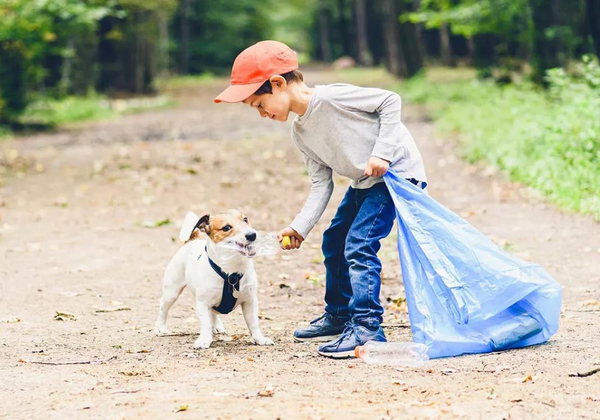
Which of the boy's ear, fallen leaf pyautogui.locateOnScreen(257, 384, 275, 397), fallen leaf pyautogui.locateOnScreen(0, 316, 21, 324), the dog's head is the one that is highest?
the boy's ear

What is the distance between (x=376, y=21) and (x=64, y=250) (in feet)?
166

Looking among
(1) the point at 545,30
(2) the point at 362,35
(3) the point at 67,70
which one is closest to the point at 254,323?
(1) the point at 545,30

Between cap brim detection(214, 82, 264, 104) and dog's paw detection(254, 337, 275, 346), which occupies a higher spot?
cap brim detection(214, 82, 264, 104)

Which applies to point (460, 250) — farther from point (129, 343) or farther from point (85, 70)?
point (85, 70)

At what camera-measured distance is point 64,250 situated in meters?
9.20

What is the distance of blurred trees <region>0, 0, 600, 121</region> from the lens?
725 inches

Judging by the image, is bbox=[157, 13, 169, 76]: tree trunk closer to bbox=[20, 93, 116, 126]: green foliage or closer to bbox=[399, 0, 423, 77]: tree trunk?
bbox=[20, 93, 116, 126]: green foliage

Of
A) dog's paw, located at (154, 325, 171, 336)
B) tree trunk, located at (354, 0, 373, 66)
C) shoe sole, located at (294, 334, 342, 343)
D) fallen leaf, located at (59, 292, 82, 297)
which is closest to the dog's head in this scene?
shoe sole, located at (294, 334, 342, 343)

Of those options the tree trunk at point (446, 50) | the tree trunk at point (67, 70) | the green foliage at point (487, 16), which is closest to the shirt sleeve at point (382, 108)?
the green foliage at point (487, 16)

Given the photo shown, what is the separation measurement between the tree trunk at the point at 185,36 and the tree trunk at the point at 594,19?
33993mm

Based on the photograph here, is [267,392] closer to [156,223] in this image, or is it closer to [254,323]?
[254,323]

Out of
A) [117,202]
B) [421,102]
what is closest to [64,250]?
[117,202]

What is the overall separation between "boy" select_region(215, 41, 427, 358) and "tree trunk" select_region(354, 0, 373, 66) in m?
50.9

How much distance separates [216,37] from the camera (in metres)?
52.4
